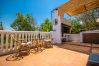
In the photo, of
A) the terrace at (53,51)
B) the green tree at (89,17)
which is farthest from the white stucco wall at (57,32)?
the green tree at (89,17)

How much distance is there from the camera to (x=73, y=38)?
364 inches

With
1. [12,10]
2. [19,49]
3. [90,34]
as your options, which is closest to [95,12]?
[90,34]

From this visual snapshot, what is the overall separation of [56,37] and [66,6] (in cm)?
229


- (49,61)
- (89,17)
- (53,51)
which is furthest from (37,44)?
(89,17)

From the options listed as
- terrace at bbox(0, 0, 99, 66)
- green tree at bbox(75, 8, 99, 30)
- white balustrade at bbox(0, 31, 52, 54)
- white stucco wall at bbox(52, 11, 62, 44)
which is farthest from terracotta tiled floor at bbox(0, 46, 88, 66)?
green tree at bbox(75, 8, 99, 30)

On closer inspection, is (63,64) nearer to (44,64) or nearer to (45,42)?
(44,64)

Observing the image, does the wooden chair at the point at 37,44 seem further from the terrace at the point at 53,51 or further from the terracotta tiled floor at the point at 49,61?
the terracotta tiled floor at the point at 49,61

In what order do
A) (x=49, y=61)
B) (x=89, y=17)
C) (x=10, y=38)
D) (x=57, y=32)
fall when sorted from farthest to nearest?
1. (x=89, y=17)
2. (x=57, y=32)
3. (x=10, y=38)
4. (x=49, y=61)

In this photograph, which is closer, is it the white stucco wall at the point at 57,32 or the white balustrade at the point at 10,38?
the white balustrade at the point at 10,38

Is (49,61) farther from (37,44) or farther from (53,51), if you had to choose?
(37,44)

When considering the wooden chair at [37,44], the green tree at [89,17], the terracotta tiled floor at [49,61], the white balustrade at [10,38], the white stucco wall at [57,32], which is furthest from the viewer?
the green tree at [89,17]

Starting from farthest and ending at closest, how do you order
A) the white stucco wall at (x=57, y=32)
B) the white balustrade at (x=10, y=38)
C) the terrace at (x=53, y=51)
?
the white stucco wall at (x=57, y=32)
the white balustrade at (x=10, y=38)
the terrace at (x=53, y=51)

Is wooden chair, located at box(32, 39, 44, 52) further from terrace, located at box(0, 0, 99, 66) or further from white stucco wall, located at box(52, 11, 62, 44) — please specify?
white stucco wall, located at box(52, 11, 62, 44)

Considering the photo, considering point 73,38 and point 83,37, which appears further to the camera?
point 73,38
